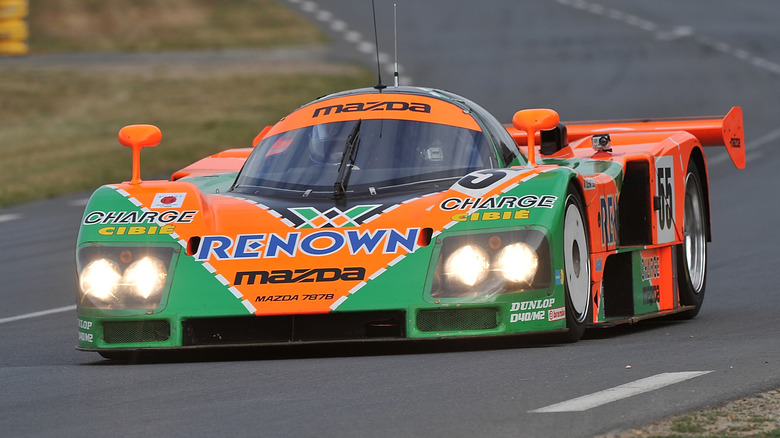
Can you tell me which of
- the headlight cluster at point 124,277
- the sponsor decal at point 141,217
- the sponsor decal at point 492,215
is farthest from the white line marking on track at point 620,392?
the sponsor decal at point 141,217

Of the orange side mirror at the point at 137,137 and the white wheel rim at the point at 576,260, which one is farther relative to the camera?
the orange side mirror at the point at 137,137

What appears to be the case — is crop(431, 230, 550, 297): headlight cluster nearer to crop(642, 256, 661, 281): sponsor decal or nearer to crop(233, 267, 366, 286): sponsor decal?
crop(233, 267, 366, 286): sponsor decal

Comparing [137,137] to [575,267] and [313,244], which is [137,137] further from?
[575,267]

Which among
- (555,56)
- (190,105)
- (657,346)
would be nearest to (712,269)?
(657,346)

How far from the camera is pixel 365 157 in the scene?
7.63 m

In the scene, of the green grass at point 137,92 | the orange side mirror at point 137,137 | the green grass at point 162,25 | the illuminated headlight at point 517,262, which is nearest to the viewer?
the illuminated headlight at point 517,262

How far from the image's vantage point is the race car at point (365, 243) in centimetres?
650

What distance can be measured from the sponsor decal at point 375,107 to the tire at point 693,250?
6.09ft

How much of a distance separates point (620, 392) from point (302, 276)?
1744mm

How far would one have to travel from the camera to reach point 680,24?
36.9 metres

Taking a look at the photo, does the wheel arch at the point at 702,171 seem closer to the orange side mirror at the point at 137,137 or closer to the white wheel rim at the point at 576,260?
the white wheel rim at the point at 576,260

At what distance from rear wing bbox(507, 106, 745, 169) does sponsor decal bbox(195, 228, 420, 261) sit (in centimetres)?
350

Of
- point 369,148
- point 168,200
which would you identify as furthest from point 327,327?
point 369,148

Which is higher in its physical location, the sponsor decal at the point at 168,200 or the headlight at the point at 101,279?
the sponsor decal at the point at 168,200
